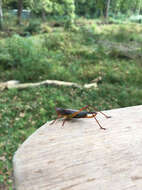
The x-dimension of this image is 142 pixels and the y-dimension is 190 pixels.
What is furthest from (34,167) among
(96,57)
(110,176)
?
(96,57)

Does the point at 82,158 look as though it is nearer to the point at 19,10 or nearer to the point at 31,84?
the point at 31,84

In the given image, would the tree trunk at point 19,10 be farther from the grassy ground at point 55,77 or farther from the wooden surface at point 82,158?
the wooden surface at point 82,158

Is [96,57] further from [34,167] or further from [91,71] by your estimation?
[34,167]

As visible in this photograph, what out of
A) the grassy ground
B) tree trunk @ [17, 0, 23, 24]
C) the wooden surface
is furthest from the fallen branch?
tree trunk @ [17, 0, 23, 24]

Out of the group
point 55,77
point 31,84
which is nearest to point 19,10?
point 55,77

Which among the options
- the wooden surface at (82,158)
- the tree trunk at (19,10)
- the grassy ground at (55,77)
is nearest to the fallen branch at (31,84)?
the grassy ground at (55,77)
